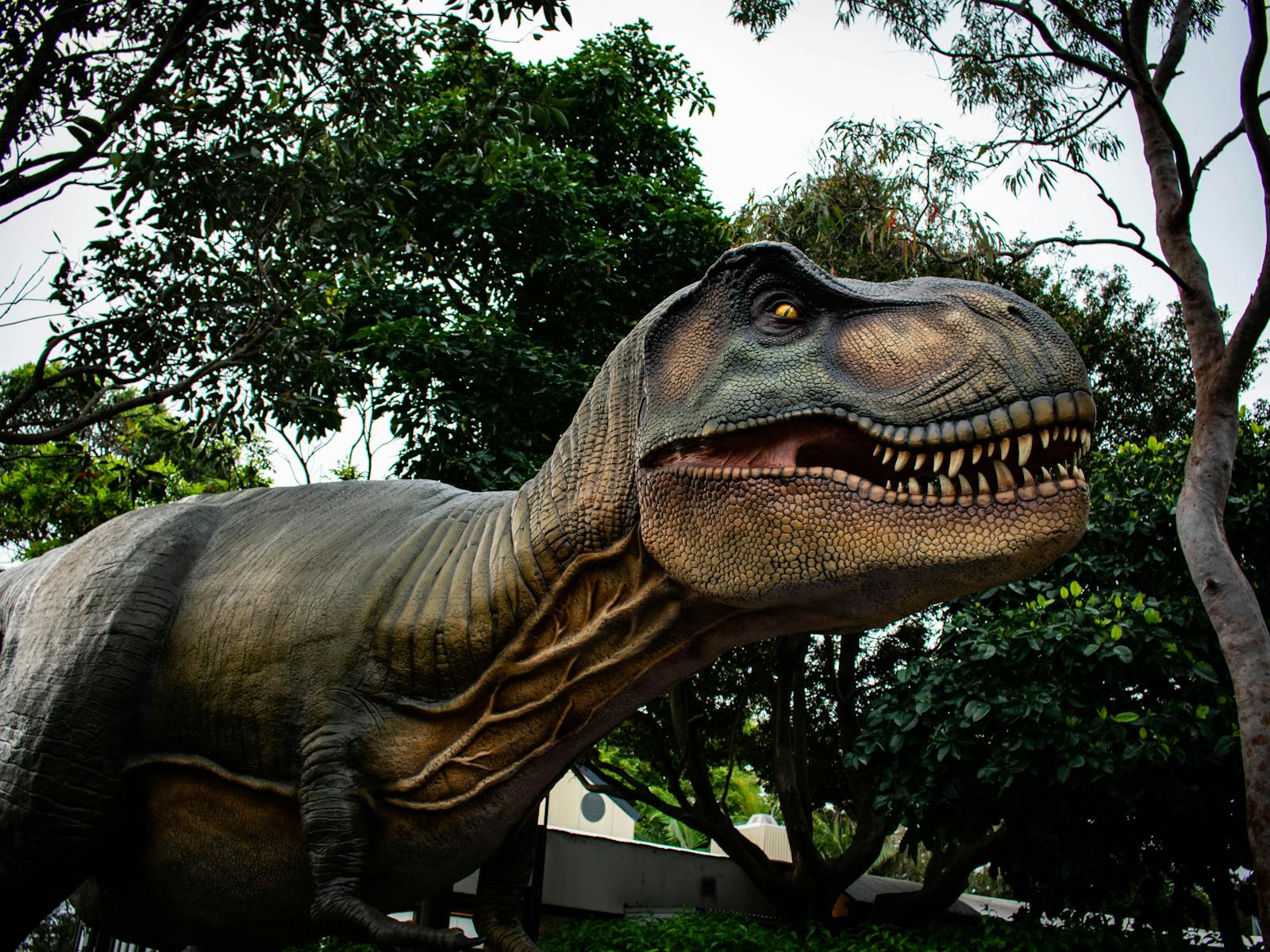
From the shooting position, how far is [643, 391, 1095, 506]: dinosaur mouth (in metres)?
2.09

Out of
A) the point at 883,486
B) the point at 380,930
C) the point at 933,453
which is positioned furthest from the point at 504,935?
the point at 933,453

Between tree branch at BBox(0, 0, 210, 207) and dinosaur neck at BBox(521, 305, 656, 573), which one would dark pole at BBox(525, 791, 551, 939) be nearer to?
tree branch at BBox(0, 0, 210, 207)

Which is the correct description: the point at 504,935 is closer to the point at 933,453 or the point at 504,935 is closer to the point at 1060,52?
the point at 933,453

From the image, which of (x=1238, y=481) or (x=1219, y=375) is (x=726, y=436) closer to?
(x=1219, y=375)

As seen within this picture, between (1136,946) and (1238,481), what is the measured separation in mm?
3599

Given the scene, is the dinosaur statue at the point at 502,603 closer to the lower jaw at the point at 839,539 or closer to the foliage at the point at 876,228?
the lower jaw at the point at 839,539

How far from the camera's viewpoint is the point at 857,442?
2281 millimetres

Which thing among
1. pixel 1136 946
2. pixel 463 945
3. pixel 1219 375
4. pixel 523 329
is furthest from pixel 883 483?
pixel 523 329

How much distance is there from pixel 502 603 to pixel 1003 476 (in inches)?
46.2

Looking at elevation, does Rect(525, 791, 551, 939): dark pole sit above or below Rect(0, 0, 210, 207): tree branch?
below

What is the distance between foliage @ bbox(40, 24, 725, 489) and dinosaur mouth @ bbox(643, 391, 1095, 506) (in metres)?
3.53

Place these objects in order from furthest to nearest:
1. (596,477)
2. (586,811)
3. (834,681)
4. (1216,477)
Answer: (586,811)
(834,681)
(1216,477)
(596,477)

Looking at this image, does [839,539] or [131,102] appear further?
[131,102]

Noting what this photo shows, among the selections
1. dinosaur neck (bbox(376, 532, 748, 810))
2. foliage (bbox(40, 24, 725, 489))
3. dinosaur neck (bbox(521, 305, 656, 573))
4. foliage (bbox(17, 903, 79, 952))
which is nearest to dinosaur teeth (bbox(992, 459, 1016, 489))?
dinosaur neck (bbox(376, 532, 748, 810))
